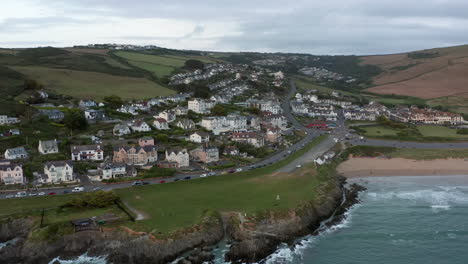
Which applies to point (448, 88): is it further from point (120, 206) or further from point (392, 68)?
point (120, 206)

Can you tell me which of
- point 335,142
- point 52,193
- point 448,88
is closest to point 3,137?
point 52,193

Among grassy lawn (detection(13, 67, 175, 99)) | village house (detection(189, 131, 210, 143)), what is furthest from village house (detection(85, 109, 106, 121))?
village house (detection(189, 131, 210, 143))

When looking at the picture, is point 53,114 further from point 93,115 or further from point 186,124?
point 186,124

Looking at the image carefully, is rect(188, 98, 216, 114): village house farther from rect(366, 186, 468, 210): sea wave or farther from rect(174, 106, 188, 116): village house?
rect(366, 186, 468, 210): sea wave

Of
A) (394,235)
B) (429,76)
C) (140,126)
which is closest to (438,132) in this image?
(394,235)

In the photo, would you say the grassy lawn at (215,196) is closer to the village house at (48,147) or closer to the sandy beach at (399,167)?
the sandy beach at (399,167)

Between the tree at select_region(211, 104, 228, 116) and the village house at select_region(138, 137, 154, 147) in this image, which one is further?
the tree at select_region(211, 104, 228, 116)
